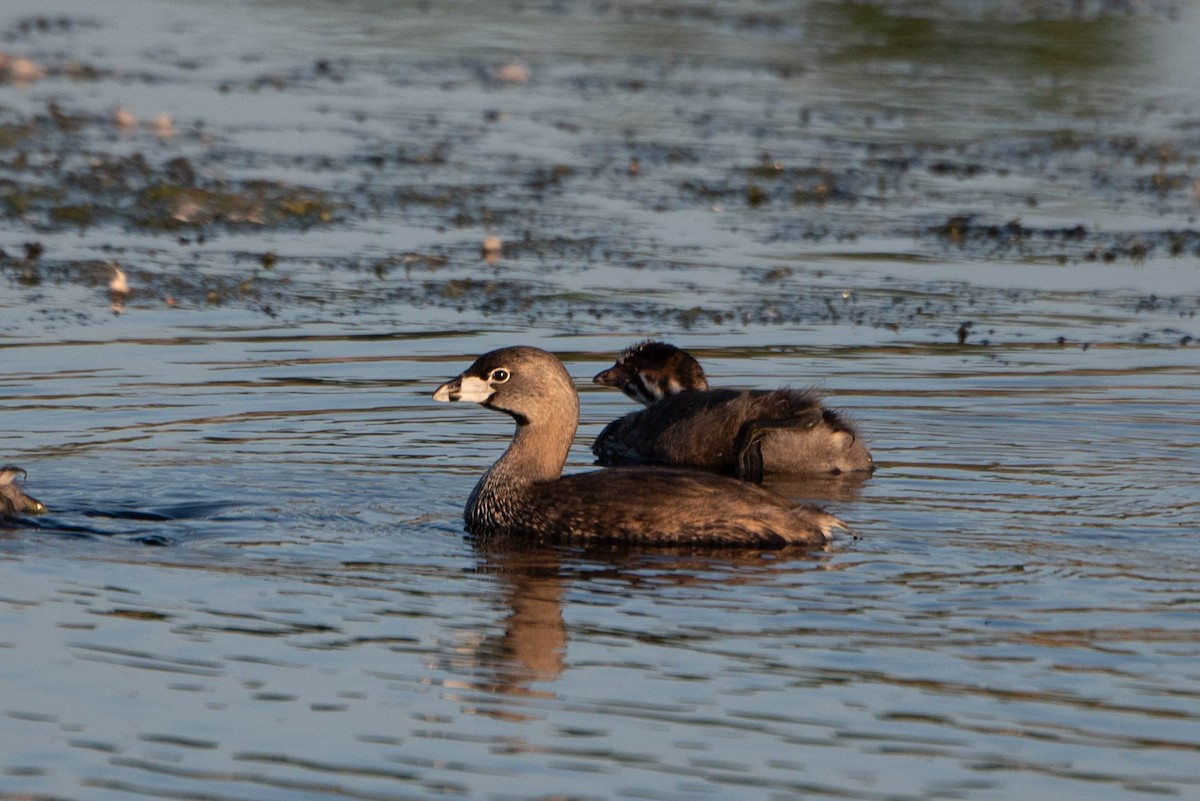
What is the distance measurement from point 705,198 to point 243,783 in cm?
1142

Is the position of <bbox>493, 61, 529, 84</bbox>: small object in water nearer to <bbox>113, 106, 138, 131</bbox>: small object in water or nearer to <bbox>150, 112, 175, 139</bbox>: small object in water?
<bbox>113, 106, 138, 131</bbox>: small object in water

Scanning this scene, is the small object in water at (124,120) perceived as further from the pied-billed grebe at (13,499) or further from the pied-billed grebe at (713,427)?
the pied-billed grebe at (13,499)

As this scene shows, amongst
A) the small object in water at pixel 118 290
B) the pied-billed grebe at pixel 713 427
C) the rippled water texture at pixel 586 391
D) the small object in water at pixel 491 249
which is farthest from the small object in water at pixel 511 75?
the pied-billed grebe at pixel 713 427

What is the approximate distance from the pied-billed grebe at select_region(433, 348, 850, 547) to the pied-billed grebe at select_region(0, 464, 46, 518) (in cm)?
174

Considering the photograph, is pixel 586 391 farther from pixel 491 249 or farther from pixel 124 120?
pixel 124 120

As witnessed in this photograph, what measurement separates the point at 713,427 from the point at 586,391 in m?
1.78

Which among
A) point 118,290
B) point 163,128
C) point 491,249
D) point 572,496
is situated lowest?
point 572,496

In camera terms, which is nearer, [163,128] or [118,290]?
[118,290]

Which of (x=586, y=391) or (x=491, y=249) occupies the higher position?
(x=491, y=249)

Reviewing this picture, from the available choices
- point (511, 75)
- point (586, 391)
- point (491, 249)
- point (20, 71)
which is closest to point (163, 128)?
point (20, 71)

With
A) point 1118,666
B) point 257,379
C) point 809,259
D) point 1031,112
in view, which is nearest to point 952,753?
point 1118,666

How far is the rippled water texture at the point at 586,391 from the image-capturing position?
21.1 ft

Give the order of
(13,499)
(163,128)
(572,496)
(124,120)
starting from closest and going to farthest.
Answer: (13,499), (572,496), (163,128), (124,120)

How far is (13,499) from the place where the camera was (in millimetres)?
9047
